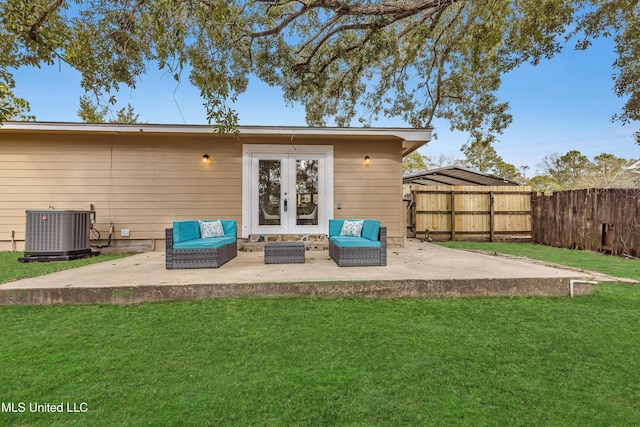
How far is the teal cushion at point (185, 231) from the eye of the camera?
4227 mm

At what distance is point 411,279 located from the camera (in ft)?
10.8

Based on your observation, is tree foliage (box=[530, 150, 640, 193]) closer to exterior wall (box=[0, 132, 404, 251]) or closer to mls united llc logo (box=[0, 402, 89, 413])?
exterior wall (box=[0, 132, 404, 251])

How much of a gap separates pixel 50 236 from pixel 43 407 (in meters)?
5.05

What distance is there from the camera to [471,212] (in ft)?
29.6

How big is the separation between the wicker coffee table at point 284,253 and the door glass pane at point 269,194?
2.07m

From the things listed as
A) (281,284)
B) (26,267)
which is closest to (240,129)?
(281,284)

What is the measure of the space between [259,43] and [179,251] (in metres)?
5.61

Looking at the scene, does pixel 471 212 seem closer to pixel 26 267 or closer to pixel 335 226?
pixel 335 226

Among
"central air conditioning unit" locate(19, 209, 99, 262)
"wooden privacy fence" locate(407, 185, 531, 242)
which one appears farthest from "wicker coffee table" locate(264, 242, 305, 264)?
"wooden privacy fence" locate(407, 185, 531, 242)

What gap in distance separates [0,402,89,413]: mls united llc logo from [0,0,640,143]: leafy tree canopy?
305 cm

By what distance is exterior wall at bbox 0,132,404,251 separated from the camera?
6.09m

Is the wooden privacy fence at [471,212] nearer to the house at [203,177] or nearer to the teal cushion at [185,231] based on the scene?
the house at [203,177]

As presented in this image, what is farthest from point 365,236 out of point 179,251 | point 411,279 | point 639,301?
point 639,301

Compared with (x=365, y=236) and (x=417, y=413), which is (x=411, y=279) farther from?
(x=417, y=413)
